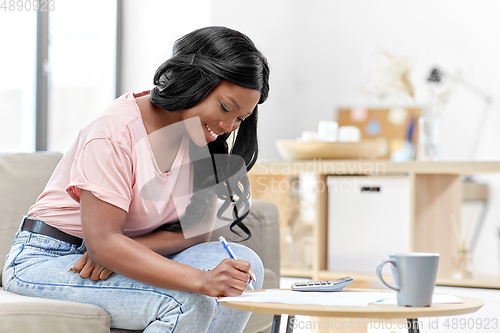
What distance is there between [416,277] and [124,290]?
1.67ft

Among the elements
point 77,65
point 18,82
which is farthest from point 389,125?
point 18,82

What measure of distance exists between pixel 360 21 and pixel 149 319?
9.05 ft

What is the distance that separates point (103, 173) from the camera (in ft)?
3.27

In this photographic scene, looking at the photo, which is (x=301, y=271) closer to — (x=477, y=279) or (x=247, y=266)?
(x=477, y=279)

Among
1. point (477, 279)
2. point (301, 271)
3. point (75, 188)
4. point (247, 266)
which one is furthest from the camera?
point (301, 271)

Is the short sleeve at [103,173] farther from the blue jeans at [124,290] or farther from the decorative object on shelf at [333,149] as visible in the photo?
the decorative object on shelf at [333,149]

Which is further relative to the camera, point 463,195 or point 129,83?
point 129,83

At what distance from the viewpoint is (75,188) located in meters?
1.01

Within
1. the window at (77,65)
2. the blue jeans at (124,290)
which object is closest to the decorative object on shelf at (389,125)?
the window at (77,65)

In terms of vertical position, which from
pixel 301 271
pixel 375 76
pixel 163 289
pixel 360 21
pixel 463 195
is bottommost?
pixel 301 271

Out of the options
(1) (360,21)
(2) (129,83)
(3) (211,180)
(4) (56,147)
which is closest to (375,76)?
(1) (360,21)

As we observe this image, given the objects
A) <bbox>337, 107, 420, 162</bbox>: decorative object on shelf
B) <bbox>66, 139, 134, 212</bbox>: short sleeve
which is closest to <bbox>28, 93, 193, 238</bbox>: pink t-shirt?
<bbox>66, 139, 134, 212</bbox>: short sleeve

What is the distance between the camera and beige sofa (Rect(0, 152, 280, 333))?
37.0 inches

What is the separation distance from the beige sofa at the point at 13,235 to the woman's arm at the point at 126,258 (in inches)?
3.9
